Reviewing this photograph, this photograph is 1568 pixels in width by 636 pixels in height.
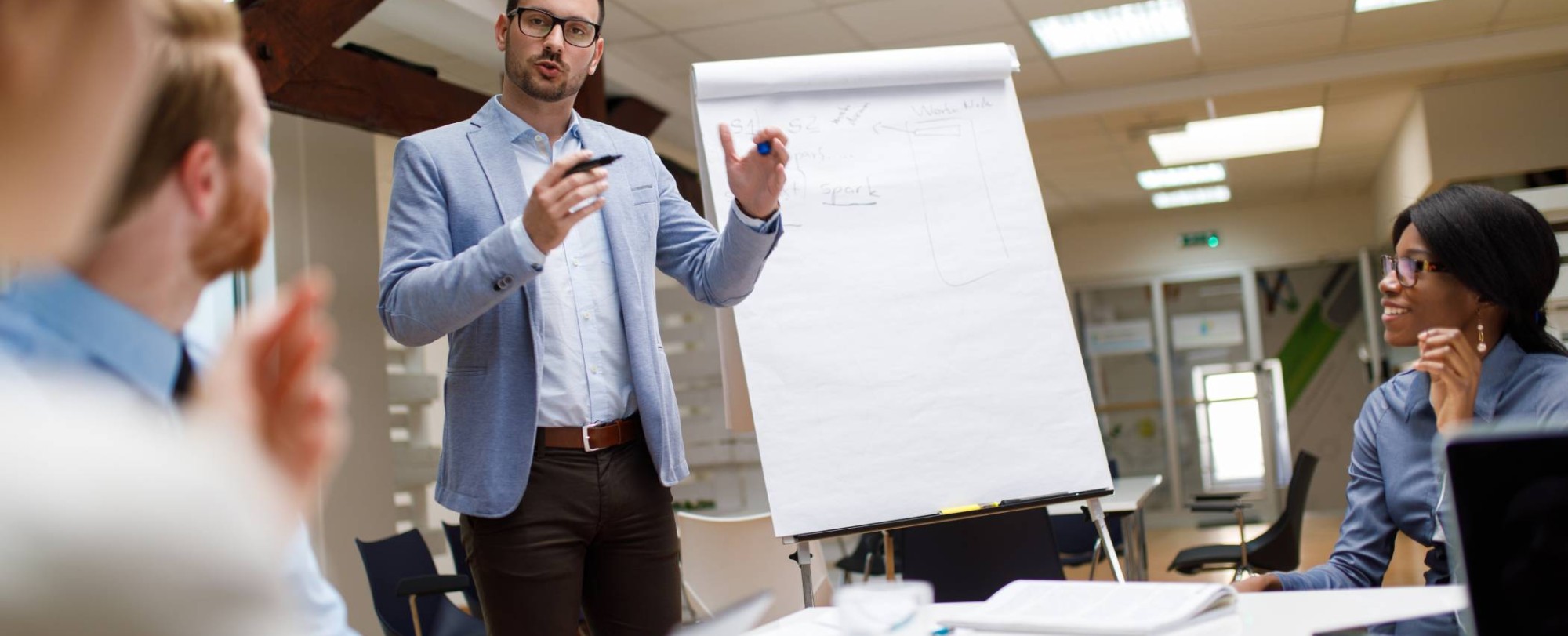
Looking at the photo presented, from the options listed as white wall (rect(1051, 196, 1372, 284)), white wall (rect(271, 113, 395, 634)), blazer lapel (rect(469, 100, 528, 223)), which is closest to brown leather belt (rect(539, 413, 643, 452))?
blazer lapel (rect(469, 100, 528, 223))

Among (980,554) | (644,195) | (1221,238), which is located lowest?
(980,554)

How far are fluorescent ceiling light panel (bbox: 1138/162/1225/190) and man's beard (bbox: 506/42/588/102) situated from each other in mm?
7860

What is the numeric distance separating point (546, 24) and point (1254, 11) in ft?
15.2

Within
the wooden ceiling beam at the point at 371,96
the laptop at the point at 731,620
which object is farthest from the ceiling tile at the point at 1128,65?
the laptop at the point at 731,620

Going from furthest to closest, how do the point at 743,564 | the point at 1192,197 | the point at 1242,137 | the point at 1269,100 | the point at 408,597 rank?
the point at 1192,197 < the point at 1242,137 < the point at 1269,100 < the point at 408,597 < the point at 743,564

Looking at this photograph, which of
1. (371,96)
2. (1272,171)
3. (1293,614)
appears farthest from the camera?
(1272,171)

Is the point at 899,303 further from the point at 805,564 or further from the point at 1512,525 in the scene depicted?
the point at 1512,525

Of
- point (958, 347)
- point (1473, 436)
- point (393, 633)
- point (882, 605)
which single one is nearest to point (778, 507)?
point (958, 347)

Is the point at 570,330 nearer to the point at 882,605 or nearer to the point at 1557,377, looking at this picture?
the point at 882,605

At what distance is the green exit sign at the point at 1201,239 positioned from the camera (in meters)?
11.1

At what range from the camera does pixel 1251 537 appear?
9.15 metres

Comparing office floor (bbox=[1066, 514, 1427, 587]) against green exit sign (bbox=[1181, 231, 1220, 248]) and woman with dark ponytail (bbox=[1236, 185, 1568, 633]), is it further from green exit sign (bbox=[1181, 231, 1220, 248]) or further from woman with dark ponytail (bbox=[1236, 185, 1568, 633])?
woman with dark ponytail (bbox=[1236, 185, 1568, 633])

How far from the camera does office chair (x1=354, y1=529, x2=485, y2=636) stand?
11.5 ft

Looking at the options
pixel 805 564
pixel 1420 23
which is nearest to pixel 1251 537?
pixel 1420 23
